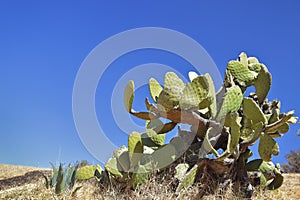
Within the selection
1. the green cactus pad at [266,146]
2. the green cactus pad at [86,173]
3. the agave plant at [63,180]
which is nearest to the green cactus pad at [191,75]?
the green cactus pad at [266,146]

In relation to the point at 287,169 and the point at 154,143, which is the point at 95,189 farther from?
the point at 287,169

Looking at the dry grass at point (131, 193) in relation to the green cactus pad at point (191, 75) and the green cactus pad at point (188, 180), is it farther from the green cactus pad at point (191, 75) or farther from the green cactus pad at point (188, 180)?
the green cactus pad at point (191, 75)

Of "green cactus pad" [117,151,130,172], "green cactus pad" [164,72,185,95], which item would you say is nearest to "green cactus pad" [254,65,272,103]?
"green cactus pad" [164,72,185,95]

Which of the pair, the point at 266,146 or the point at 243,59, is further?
the point at 243,59

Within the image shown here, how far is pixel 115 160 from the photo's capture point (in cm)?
389

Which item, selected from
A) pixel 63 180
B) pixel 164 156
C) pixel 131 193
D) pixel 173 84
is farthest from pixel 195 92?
pixel 63 180

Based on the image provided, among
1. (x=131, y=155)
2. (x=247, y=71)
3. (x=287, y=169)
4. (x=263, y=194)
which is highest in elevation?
(x=287, y=169)

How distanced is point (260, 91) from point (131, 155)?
1.68 m

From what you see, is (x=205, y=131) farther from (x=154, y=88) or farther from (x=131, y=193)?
(x=131, y=193)

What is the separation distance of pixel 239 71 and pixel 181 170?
1412mm

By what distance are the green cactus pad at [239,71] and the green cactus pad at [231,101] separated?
480 millimetres

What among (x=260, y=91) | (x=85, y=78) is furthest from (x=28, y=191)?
(x=260, y=91)

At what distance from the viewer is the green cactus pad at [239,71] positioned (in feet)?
13.2

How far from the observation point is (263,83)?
3943mm
